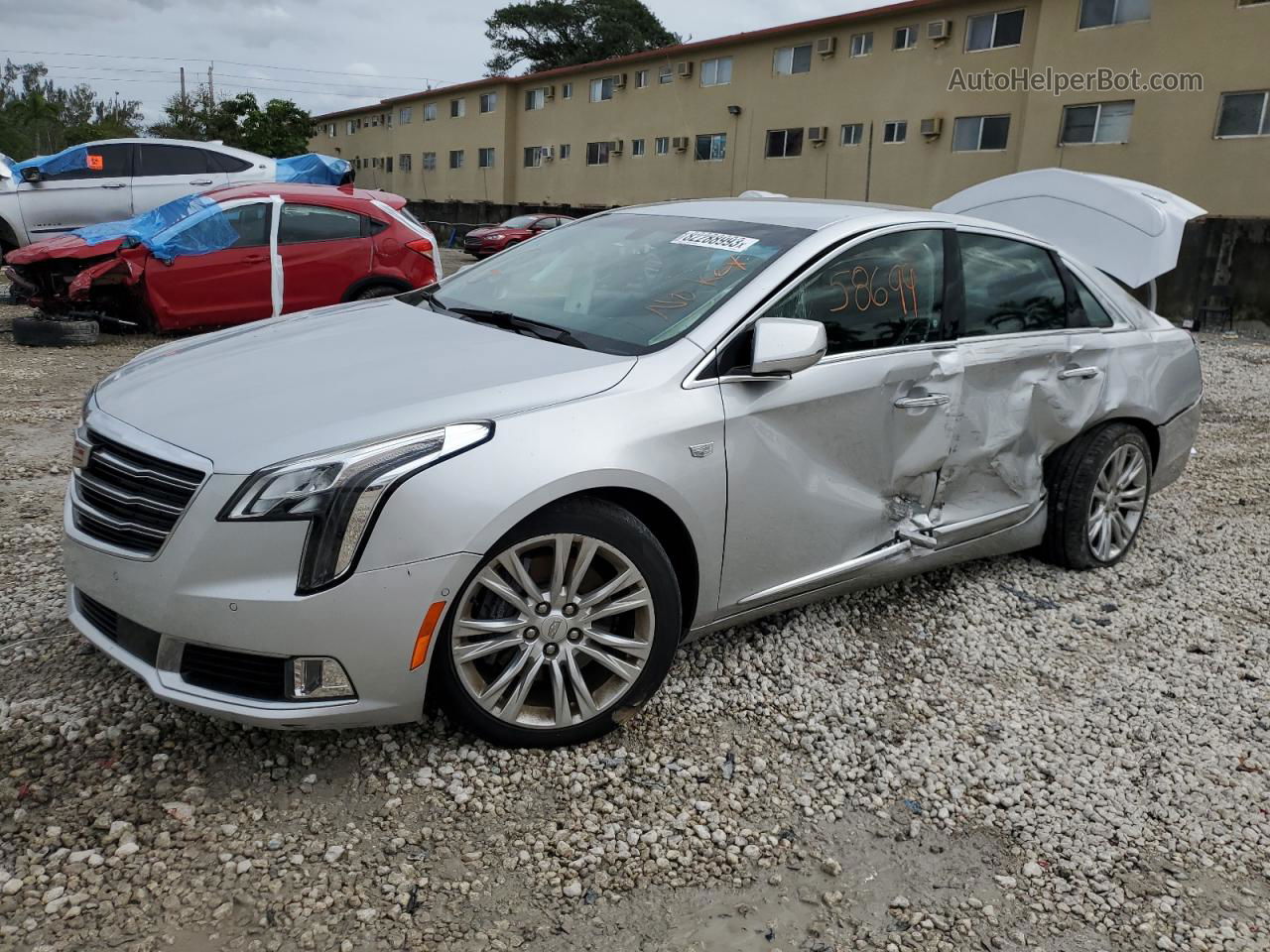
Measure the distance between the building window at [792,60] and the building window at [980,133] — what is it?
5827 millimetres

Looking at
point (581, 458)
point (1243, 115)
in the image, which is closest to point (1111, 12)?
point (1243, 115)

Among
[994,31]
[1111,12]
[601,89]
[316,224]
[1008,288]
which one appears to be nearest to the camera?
[1008,288]

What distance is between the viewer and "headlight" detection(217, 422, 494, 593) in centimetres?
236

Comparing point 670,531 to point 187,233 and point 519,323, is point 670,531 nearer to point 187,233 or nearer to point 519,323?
point 519,323

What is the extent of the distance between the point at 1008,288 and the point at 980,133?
22.6 meters

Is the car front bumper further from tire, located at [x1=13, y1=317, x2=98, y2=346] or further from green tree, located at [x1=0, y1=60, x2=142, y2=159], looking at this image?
green tree, located at [x1=0, y1=60, x2=142, y2=159]

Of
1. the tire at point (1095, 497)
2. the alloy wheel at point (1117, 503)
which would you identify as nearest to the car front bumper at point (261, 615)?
the tire at point (1095, 497)

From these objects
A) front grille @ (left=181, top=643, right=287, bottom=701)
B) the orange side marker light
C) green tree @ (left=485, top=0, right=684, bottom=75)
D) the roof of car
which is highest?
green tree @ (left=485, top=0, right=684, bottom=75)

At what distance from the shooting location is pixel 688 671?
→ 340cm

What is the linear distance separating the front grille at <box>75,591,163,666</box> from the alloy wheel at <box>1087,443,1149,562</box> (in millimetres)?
3733

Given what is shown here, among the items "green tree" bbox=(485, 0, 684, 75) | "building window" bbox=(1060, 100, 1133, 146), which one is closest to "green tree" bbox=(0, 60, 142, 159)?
"green tree" bbox=(485, 0, 684, 75)

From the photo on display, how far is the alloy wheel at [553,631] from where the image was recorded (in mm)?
2617

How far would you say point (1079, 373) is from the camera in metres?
4.15

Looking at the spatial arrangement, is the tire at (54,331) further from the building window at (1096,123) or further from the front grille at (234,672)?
the building window at (1096,123)
